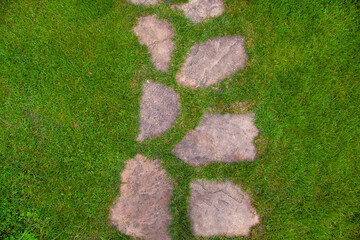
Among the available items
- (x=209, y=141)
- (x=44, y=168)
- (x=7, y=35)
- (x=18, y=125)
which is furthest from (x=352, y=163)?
(x=7, y=35)

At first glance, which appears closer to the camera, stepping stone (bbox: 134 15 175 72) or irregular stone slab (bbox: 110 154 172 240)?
irregular stone slab (bbox: 110 154 172 240)

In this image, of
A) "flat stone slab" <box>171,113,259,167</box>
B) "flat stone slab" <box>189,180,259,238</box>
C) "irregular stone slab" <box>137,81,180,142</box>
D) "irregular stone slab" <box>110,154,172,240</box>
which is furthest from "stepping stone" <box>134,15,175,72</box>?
"flat stone slab" <box>189,180,259,238</box>

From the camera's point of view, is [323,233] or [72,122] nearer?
[323,233]

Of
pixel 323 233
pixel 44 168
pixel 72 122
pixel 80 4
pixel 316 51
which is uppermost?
pixel 80 4

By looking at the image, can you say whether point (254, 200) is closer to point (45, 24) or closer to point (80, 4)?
point (80, 4)

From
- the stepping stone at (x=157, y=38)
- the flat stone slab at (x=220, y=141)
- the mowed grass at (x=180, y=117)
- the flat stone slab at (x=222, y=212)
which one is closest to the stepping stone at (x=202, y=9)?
the mowed grass at (x=180, y=117)

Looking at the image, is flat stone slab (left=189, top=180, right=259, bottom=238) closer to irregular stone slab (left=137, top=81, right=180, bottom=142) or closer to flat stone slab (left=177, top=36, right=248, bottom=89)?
irregular stone slab (left=137, top=81, right=180, bottom=142)
